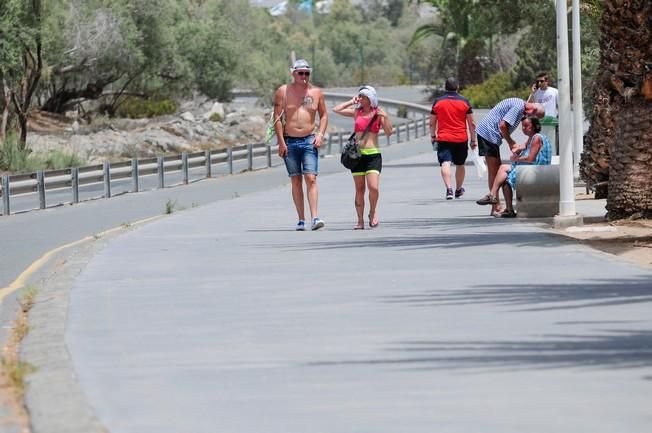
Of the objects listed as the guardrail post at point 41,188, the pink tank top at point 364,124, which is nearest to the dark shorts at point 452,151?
the pink tank top at point 364,124

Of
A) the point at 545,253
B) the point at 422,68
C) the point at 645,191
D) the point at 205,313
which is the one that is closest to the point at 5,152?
the point at 645,191

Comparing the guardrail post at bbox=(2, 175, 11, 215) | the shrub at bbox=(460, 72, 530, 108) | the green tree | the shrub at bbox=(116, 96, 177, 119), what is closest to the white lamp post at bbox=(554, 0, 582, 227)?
the guardrail post at bbox=(2, 175, 11, 215)

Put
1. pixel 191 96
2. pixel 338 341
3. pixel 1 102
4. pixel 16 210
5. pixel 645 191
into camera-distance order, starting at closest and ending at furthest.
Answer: pixel 338 341
pixel 645 191
pixel 16 210
pixel 1 102
pixel 191 96

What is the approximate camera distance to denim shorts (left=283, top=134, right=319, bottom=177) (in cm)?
2031

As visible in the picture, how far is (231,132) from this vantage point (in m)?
77.4

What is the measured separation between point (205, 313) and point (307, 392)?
351 centimetres

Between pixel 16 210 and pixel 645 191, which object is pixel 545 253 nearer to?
pixel 645 191

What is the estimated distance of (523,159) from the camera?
22.1 meters

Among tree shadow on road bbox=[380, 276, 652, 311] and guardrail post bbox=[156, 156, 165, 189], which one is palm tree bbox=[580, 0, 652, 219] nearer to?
tree shadow on road bbox=[380, 276, 652, 311]

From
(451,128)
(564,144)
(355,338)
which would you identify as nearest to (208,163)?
(451,128)

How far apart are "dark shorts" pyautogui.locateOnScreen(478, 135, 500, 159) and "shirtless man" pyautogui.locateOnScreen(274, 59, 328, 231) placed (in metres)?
3.13

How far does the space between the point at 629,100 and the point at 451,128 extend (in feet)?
19.1

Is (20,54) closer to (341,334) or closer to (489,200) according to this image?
(489,200)

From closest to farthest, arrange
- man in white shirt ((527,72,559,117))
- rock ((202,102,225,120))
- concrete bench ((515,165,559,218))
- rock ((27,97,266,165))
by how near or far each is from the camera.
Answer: concrete bench ((515,165,559,218))
man in white shirt ((527,72,559,117))
rock ((27,97,266,165))
rock ((202,102,225,120))
